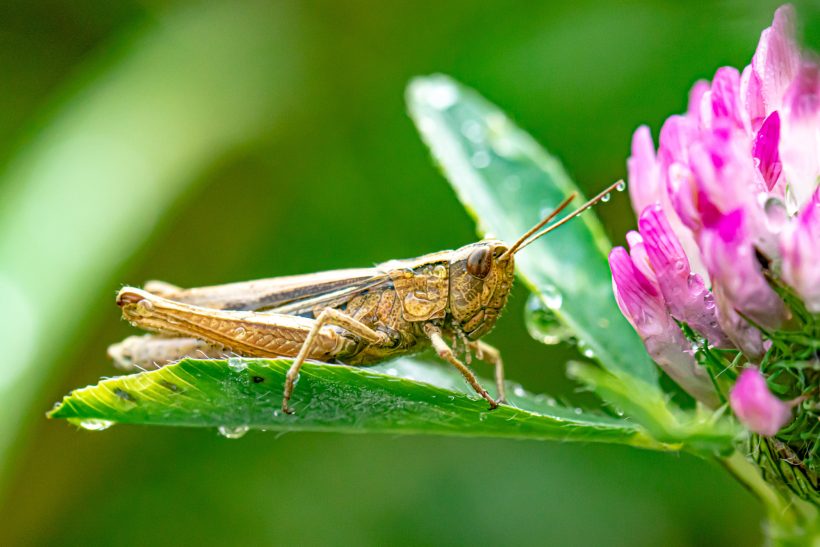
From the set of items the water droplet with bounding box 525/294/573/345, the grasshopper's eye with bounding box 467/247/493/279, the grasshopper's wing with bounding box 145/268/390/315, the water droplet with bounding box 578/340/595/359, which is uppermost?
the grasshopper's wing with bounding box 145/268/390/315

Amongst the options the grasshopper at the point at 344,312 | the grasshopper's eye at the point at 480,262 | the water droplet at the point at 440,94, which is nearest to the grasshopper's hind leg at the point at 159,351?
the grasshopper at the point at 344,312

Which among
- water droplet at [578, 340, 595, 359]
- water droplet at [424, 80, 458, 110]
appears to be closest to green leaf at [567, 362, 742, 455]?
water droplet at [578, 340, 595, 359]

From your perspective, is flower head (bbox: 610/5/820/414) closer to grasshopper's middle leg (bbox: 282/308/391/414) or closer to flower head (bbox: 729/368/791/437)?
flower head (bbox: 729/368/791/437)

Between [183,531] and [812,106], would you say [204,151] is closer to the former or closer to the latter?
[183,531]

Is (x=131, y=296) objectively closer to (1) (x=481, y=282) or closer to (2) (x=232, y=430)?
(2) (x=232, y=430)

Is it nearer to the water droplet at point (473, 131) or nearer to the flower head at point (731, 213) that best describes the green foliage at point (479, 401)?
the water droplet at point (473, 131)
